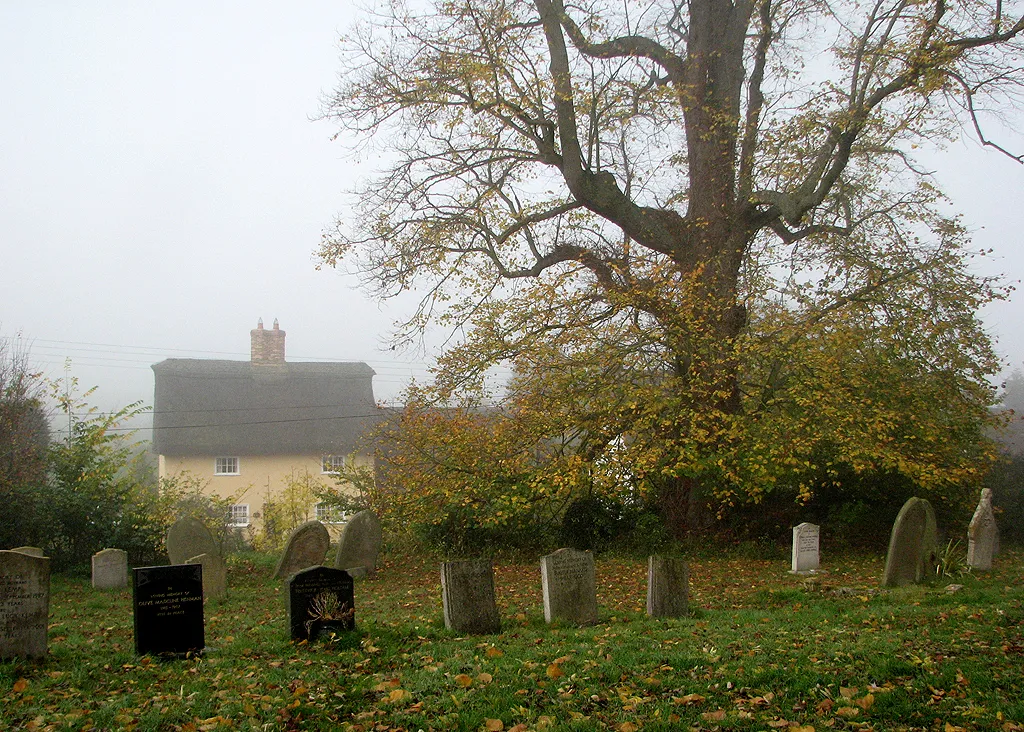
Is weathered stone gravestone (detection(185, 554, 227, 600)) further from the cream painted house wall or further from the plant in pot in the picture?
the cream painted house wall

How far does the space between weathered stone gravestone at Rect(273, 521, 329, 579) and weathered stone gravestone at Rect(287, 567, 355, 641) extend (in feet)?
19.5

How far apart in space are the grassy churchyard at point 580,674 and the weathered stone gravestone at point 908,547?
113 centimetres

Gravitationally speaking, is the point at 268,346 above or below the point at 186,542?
above

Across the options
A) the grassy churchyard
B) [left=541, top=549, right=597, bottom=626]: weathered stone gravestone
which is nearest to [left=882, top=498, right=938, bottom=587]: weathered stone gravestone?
the grassy churchyard

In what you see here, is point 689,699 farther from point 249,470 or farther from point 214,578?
point 249,470

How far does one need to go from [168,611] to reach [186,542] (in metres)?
6.34

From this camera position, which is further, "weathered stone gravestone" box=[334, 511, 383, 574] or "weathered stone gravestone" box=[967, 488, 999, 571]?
"weathered stone gravestone" box=[334, 511, 383, 574]

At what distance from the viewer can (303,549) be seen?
1377 centimetres

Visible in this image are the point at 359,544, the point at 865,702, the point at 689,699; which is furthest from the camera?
the point at 359,544

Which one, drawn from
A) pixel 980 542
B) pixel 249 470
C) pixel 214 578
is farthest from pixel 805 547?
pixel 249 470

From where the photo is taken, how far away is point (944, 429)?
1491 cm

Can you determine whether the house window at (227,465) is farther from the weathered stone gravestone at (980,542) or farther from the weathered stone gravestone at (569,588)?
the weathered stone gravestone at (980,542)

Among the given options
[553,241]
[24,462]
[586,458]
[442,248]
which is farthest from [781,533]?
[24,462]

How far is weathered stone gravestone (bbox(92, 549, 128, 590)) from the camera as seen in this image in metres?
14.1
